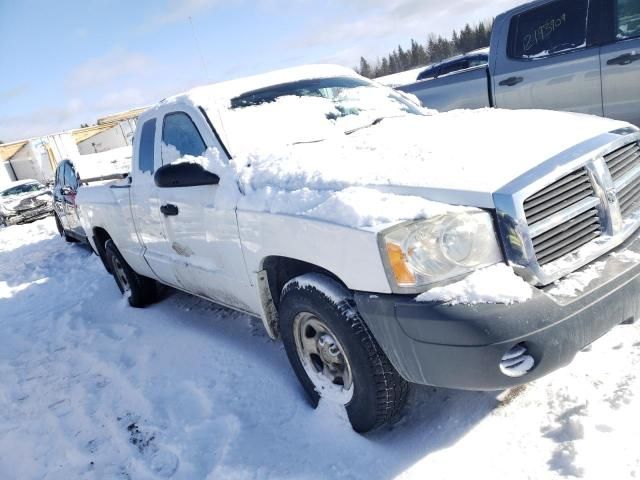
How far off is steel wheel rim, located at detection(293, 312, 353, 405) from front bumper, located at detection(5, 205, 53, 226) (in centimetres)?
1716

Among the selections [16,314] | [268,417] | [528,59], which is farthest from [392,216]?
[16,314]

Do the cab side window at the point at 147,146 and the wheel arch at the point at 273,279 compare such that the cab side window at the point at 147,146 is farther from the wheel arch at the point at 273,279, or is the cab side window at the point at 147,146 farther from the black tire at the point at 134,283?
the wheel arch at the point at 273,279

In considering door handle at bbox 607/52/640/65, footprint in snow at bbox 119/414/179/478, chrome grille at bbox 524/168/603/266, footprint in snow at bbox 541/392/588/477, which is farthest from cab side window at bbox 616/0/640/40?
footprint in snow at bbox 119/414/179/478

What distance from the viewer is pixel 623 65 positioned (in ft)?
15.5

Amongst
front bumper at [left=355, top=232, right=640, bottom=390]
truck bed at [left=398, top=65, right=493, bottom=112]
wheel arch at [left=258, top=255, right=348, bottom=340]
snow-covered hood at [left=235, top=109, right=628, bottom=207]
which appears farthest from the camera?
truck bed at [left=398, top=65, right=493, bottom=112]

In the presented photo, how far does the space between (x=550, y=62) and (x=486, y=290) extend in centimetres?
421

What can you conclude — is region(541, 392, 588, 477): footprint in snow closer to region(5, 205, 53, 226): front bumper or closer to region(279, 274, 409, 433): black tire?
region(279, 274, 409, 433): black tire

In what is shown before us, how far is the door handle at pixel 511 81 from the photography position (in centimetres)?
552

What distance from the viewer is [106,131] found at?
3747 centimetres

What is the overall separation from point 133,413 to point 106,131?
1503 inches

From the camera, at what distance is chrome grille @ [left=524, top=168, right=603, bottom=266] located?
208 cm

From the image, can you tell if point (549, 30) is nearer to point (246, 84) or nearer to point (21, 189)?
point (246, 84)

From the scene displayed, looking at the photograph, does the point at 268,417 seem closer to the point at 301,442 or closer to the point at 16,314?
the point at 301,442

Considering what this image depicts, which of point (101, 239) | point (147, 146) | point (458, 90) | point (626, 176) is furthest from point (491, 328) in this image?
point (101, 239)
